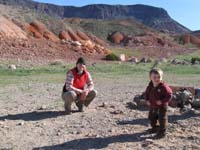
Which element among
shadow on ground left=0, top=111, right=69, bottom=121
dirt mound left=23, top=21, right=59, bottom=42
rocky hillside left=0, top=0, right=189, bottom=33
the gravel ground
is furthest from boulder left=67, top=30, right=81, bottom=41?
rocky hillside left=0, top=0, right=189, bottom=33

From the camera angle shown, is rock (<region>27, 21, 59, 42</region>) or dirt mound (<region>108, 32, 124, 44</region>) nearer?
rock (<region>27, 21, 59, 42</region>)

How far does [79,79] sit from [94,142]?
265 cm

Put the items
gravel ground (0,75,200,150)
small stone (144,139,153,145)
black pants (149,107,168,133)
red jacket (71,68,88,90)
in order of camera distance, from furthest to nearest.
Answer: red jacket (71,68,88,90)
black pants (149,107,168,133)
gravel ground (0,75,200,150)
small stone (144,139,153,145)

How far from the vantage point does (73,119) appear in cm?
992

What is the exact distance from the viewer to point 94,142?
26.7ft

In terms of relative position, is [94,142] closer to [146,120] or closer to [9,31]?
[146,120]

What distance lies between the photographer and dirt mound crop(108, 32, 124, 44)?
8749 cm

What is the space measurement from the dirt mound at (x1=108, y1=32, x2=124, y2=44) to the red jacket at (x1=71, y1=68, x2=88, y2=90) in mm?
75938

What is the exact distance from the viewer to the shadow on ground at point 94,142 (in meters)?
7.93

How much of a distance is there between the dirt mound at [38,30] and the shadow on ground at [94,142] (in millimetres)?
45069

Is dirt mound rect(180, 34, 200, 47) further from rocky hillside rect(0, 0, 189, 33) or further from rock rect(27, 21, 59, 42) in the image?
rocky hillside rect(0, 0, 189, 33)

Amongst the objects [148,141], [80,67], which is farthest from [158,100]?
[80,67]

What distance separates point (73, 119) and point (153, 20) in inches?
7211

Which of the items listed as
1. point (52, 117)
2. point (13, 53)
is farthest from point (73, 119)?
point (13, 53)
